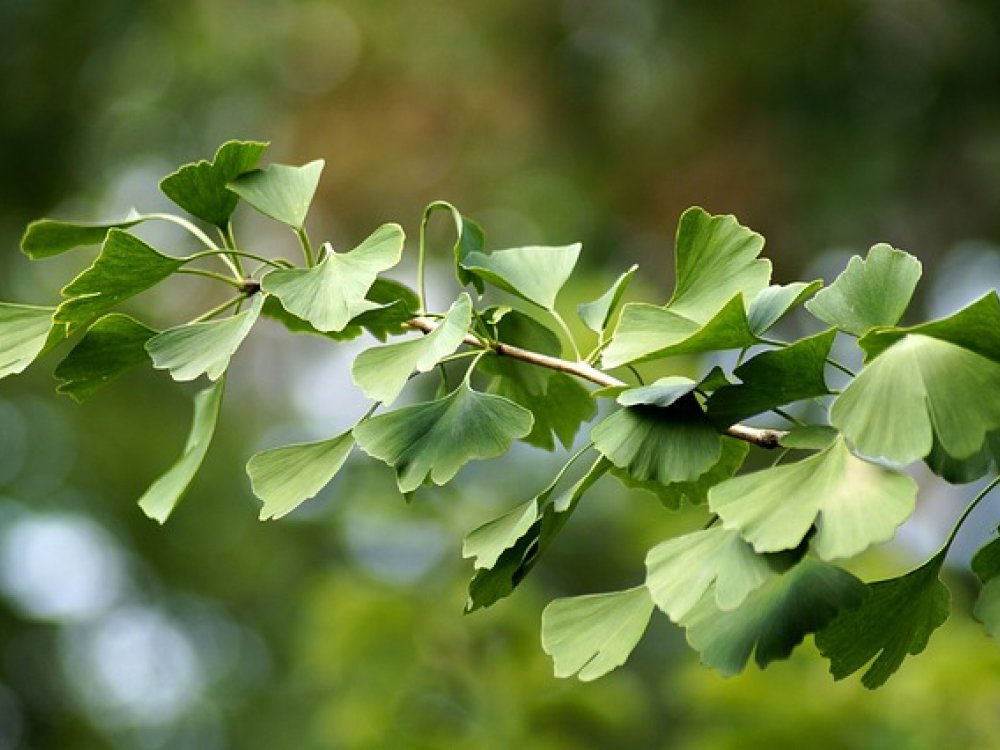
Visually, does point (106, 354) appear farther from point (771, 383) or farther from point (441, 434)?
point (771, 383)

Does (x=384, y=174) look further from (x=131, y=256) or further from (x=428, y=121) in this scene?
(x=131, y=256)

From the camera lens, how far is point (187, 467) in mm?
704

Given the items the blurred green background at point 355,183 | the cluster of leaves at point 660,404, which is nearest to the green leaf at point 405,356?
the cluster of leaves at point 660,404

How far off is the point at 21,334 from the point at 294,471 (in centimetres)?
15

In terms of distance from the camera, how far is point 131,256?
2.12 feet

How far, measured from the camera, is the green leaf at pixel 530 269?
70cm

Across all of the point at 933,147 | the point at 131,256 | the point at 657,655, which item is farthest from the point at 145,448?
the point at 131,256

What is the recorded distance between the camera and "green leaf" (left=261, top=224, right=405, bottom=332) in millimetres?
595

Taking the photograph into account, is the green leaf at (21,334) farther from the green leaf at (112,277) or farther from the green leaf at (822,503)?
the green leaf at (822,503)

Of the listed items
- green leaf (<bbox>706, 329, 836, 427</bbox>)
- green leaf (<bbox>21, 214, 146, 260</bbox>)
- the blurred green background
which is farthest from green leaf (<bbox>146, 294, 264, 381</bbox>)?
the blurred green background

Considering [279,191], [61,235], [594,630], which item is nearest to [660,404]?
[594,630]

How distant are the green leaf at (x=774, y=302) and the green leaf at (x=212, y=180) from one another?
0.25 metres

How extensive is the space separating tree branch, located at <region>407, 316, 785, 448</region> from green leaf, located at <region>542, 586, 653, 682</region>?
0.28ft

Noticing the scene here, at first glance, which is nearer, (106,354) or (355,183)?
(106,354)
